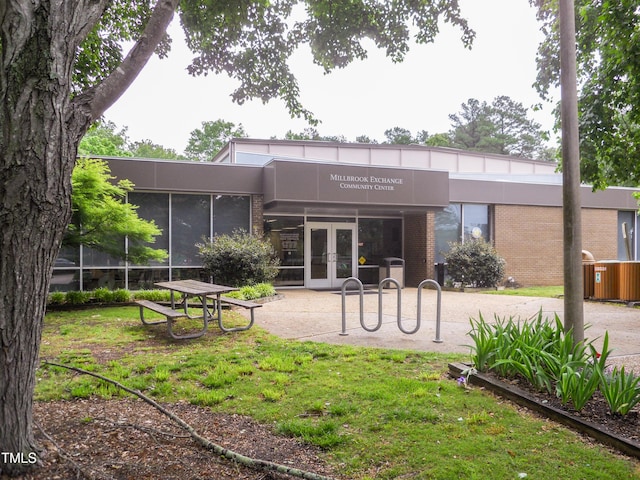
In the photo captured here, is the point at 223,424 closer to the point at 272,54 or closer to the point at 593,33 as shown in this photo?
the point at 272,54

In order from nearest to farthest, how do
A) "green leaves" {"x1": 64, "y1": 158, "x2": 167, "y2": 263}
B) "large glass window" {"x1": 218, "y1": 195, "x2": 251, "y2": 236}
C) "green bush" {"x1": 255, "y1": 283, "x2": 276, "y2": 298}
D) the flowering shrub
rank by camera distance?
1. the flowering shrub
2. "green leaves" {"x1": 64, "y1": 158, "x2": 167, "y2": 263}
3. "green bush" {"x1": 255, "y1": 283, "x2": 276, "y2": 298}
4. "large glass window" {"x1": 218, "y1": 195, "x2": 251, "y2": 236}

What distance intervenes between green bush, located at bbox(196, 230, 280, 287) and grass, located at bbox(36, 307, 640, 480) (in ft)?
20.1

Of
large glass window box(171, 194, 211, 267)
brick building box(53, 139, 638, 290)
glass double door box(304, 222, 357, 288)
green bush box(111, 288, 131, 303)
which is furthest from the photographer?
glass double door box(304, 222, 357, 288)

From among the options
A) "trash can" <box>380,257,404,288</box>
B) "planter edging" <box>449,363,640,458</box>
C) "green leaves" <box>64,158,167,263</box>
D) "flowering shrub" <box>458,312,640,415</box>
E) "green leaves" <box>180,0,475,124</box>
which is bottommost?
"planter edging" <box>449,363,640,458</box>

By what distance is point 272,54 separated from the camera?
8.48 meters

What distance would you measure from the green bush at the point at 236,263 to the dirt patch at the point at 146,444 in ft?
29.9

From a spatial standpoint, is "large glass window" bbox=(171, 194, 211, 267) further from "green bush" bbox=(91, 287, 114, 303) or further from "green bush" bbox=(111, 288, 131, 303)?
"green bush" bbox=(91, 287, 114, 303)

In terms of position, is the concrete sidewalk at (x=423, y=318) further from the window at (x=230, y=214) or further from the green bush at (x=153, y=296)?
the window at (x=230, y=214)

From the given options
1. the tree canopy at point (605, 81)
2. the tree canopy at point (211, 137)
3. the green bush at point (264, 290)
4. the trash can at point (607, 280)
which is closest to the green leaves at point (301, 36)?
the tree canopy at point (605, 81)

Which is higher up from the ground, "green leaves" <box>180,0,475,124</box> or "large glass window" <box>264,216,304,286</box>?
"green leaves" <box>180,0,475,124</box>

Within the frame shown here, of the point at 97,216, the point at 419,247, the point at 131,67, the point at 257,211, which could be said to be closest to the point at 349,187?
the point at 257,211

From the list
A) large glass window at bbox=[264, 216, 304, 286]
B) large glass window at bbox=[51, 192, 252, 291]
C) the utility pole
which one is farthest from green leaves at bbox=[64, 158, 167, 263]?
the utility pole

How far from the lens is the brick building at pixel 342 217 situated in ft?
47.5

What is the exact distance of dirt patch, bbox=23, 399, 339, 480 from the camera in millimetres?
3000
